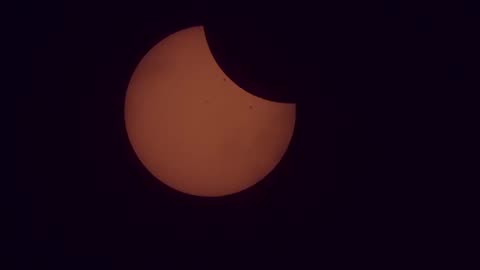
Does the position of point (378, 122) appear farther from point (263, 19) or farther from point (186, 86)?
point (186, 86)

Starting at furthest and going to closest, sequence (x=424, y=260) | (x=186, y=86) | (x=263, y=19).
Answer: (x=424, y=260), (x=186, y=86), (x=263, y=19)

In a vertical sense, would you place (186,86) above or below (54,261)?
above

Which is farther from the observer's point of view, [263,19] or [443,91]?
[443,91]

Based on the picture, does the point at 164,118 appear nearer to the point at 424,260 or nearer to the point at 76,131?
the point at 76,131

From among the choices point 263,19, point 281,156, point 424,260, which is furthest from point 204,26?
point 424,260

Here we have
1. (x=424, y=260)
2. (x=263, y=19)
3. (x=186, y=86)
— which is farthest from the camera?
(x=424, y=260)

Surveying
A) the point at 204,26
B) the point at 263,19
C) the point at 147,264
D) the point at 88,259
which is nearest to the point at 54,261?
the point at 88,259

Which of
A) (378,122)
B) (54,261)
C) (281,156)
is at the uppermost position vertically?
(378,122)
